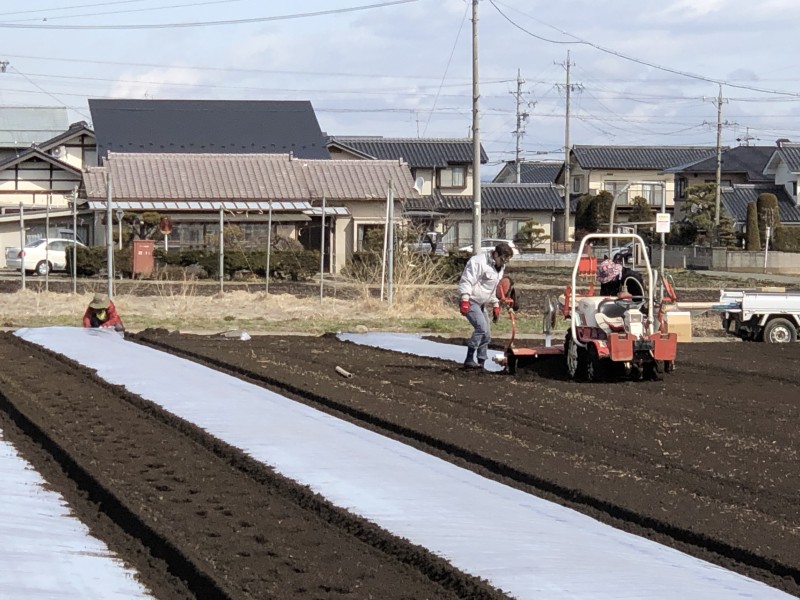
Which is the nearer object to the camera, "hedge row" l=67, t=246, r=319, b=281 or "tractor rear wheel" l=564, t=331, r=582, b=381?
"tractor rear wheel" l=564, t=331, r=582, b=381

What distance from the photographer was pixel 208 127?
1896 inches

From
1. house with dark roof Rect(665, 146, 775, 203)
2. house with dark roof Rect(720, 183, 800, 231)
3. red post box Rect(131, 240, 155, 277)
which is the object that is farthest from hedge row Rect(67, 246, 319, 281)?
house with dark roof Rect(665, 146, 775, 203)

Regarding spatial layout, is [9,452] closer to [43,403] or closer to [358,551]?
[43,403]

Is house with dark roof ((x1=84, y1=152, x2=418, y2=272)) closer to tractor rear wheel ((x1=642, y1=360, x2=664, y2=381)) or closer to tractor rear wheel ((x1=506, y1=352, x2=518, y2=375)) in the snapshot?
tractor rear wheel ((x1=506, y1=352, x2=518, y2=375))

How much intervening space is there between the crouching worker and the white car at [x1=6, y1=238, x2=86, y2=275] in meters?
17.2

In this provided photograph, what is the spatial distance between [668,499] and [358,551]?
82.0 inches

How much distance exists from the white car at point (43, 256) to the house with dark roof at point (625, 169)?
34.4 meters

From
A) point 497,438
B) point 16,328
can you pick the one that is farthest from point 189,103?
point 497,438

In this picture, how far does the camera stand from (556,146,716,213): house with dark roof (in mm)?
64000

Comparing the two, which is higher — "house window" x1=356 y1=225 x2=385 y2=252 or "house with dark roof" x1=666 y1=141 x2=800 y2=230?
"house with dark roof" x1=666 y1=141 x2=800 y2=230

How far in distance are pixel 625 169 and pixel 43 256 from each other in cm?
3787

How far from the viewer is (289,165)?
41.2m

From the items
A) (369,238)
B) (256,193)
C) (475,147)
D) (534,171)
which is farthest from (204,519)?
(534,171)

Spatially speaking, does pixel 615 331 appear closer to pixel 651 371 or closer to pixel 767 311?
pixel 651 371
